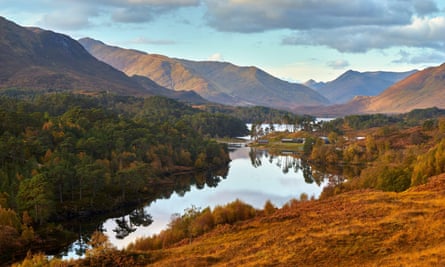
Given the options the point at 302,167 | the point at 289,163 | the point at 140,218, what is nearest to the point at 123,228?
the point at 140,218

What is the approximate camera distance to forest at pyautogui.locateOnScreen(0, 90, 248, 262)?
204 feet

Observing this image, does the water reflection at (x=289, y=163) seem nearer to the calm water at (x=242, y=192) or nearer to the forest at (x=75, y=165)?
the calm water at (x=242, y=192)

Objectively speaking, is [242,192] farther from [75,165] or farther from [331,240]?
[331,240]

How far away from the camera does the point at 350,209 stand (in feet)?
149

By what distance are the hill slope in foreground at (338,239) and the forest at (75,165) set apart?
27.0m

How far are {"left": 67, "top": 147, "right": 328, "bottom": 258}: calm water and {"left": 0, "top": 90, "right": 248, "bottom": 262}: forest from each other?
5.63 meters

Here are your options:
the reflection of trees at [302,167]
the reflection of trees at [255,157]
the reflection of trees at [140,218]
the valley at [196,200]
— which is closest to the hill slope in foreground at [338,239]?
the valley at [196,200]

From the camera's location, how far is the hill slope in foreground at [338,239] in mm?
29495

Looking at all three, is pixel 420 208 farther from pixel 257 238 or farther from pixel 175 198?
pixel 175 198

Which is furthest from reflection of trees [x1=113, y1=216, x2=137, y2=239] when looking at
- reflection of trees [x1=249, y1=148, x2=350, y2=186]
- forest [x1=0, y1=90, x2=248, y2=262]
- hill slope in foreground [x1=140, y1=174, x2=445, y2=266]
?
reflection of trees [x1=249, y1=148, x2=350, y2=186]

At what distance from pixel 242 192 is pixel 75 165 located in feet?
117

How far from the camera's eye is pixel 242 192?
98.2 m

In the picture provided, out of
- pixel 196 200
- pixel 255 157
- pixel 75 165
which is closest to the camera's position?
→ pixel 75 165

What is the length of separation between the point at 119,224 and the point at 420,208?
1811 inches
